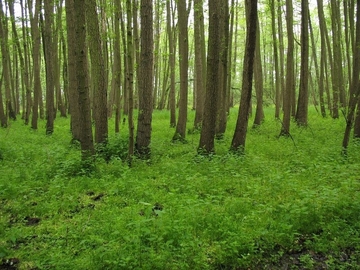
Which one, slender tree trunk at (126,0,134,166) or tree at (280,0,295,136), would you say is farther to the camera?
tree at (280,0,295,136)

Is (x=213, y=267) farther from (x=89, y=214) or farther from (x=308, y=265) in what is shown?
(x=89, y=214)

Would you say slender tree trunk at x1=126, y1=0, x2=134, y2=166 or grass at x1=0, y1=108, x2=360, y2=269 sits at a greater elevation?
slender tree trunk at x1=126, y1=0, x2=134, y2=166

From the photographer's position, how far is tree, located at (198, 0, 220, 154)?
28.4 ft

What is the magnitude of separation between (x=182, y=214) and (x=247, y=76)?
5.52m

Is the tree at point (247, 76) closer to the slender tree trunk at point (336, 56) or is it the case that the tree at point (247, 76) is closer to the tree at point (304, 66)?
the tree at point (304, 66)

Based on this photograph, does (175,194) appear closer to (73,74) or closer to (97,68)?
(97,68)

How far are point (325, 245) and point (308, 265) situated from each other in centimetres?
55

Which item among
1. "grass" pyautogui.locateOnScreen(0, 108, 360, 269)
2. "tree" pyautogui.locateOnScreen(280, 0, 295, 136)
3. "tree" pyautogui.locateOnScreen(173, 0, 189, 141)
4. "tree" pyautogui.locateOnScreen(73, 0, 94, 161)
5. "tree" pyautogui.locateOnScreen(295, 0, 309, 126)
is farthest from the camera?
"tree" pyautogui.locateOnScreen(280, 0, 295, 136)

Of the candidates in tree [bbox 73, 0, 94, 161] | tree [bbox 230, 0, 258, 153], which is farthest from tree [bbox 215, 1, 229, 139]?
tree [bbox 73, 0, 94, 161]

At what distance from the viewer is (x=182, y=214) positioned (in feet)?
16.8

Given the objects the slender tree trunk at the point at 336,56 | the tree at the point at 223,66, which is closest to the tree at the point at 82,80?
the tree at the point at 223,66

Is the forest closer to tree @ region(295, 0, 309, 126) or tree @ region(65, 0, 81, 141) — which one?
tree @ region(65, 0, 81, 141)

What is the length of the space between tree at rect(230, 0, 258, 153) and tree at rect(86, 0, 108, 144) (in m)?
4.39

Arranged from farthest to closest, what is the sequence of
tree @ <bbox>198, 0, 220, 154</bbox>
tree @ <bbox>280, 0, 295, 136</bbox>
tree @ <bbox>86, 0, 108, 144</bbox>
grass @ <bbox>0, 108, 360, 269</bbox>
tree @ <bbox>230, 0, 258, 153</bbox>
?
1. tree @ <bbox>280, 0, 295, 136</bbox>
2. tree @ <bbox>86, 0, 108, 144</bbox>
3. tree @ <bbox>230, 0, 258, 153</bbox>
4. tree @ <bbox>198, 0, 220, 154</bbox>
5. grass @ <bbox>0, 108, 360, 269</bbox>
